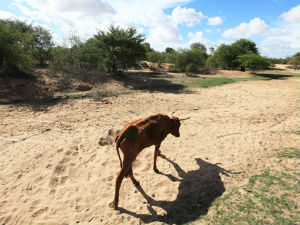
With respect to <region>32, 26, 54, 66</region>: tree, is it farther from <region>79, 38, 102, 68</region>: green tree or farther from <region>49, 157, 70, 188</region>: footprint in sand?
<region>49, 157, 70, 188</region>: footprint in sand

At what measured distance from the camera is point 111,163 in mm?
5059

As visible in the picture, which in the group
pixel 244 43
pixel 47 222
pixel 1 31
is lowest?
pixel 47 222

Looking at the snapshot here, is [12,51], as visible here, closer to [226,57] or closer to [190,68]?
[190,68]

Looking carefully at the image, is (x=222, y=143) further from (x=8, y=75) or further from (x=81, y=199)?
(x=8, y=75)

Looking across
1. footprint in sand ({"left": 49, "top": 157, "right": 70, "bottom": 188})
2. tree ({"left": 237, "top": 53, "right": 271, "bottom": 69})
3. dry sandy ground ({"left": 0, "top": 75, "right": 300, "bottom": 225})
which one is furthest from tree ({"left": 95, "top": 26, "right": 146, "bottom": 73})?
tree ({"left": 237, "top": 53, "right": 271, "bottom": 69})

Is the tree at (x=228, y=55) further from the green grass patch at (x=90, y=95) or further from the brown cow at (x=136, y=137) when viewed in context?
the brown cow at (x=136, y=137)

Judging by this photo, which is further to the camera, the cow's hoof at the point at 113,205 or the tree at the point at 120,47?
the tree at the point at 120,47

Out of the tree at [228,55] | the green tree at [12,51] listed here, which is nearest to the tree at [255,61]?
the tree at [228,55]

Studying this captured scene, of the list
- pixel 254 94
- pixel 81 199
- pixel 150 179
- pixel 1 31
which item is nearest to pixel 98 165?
pixel 81 199

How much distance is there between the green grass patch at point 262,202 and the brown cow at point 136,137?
160 centimetres

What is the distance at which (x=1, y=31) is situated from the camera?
10906 mm

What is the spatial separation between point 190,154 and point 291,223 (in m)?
2.83

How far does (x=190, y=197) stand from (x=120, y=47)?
14812mm

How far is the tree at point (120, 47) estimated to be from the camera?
53.7ft
